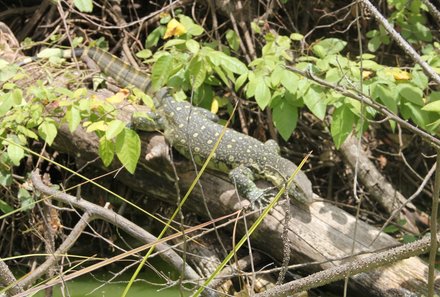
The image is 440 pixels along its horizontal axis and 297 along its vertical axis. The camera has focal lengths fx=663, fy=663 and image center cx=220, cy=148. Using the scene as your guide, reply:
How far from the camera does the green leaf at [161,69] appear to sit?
18.2 feet

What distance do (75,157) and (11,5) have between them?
2.94m

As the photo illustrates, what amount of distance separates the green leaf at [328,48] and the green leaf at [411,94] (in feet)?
2.29

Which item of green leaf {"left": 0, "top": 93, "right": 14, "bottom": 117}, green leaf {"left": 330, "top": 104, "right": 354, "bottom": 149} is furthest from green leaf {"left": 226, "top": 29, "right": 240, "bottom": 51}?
green leaf {"left": 0, "top": 93, "right": 14, "bottom": 117}

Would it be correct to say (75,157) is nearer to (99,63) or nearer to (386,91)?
(99,63)

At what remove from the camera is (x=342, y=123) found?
4969 millimetres

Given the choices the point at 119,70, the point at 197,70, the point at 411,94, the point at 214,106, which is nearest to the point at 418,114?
the point at 411,94

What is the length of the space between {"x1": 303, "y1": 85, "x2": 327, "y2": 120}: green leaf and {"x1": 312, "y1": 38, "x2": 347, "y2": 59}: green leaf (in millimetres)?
432

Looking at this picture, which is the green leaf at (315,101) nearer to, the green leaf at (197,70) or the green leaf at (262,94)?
the green leaf at (262,94)

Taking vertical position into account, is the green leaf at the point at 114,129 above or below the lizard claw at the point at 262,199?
above

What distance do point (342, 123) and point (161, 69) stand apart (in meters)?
1.60

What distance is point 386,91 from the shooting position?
5.02 meters

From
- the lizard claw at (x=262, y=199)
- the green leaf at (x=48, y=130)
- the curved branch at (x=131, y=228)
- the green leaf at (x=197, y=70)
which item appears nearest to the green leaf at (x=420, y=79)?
the lizard claw at (x=262, y=199)

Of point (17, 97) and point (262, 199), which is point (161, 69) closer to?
point (17, 97)

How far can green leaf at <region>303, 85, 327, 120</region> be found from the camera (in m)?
5.07
